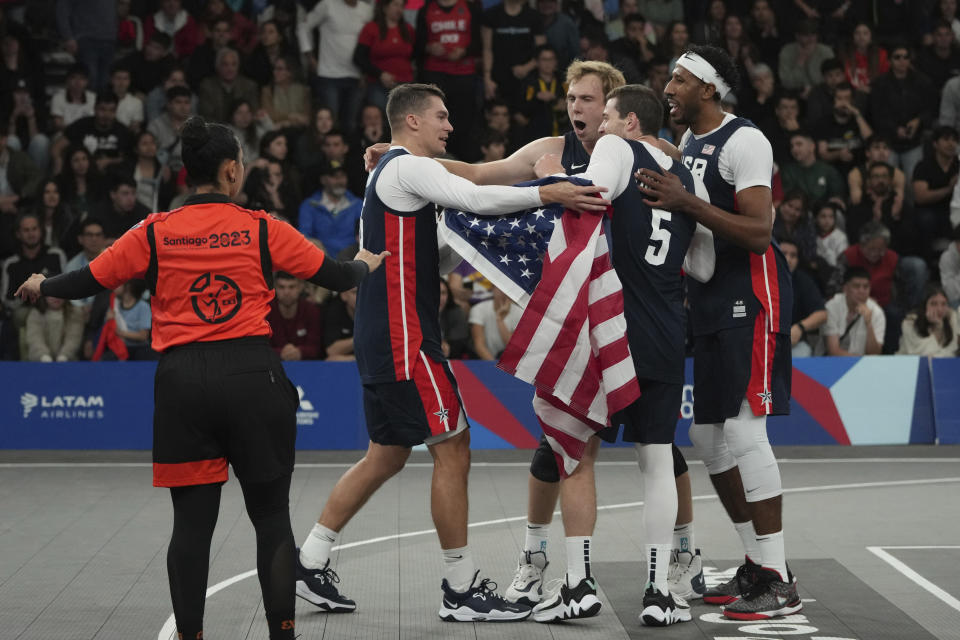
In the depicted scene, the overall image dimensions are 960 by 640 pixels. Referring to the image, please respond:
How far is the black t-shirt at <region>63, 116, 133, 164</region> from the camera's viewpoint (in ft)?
47.4

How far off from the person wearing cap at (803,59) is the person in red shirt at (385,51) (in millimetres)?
4598

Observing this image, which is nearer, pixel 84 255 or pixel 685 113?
pixel 685 113

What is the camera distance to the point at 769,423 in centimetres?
1186

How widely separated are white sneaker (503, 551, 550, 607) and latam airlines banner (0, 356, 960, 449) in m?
5.41

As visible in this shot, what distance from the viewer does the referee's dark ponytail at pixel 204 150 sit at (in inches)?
182

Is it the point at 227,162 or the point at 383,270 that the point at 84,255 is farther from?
the point at 227,162

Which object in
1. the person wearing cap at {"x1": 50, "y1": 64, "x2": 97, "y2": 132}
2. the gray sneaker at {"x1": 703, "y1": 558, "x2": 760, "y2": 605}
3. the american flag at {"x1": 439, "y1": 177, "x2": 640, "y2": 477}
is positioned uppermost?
the person wearing cap at {"x1": 50, "y1": 64, "x2": 97, "y2": 132}

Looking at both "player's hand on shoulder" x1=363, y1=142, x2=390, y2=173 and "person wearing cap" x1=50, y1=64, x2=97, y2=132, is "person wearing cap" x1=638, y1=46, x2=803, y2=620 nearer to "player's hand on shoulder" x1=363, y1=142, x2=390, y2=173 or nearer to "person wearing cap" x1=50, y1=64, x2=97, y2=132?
"player's hand on shoulder" x1=363, y1=142, x2=390, y2=173

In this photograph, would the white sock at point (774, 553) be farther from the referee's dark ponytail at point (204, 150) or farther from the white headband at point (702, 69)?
the referee's dark ponytail at point (204, 150)

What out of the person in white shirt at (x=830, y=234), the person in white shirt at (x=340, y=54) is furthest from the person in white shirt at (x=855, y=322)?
the person in white shirt at (x=340, y=54)

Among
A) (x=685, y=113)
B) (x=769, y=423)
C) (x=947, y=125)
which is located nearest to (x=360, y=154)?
(x=769, y=423)

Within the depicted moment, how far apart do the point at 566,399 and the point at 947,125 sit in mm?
11258

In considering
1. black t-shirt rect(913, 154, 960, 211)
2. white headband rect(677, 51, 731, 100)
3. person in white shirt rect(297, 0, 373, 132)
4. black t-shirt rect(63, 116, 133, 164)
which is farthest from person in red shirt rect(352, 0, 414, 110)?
white headband rect(677, 51, 731, 100)

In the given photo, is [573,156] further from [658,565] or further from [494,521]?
[494,521]
